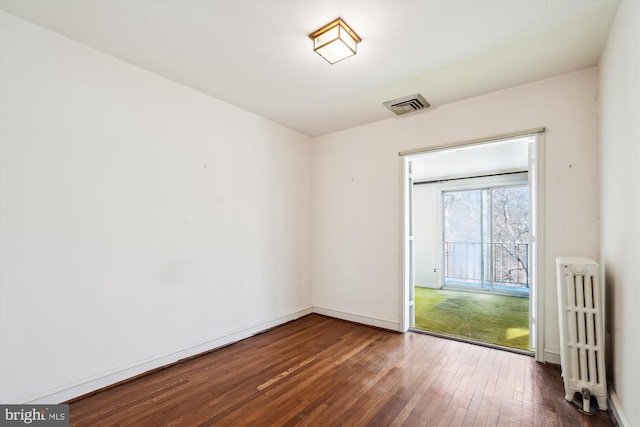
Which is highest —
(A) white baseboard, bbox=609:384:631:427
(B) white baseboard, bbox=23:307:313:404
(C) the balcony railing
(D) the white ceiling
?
(D) the white ceiling

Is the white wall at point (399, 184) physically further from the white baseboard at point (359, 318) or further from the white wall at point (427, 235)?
the white wall at point (427, 235)

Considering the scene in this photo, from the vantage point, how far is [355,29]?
2.13 m

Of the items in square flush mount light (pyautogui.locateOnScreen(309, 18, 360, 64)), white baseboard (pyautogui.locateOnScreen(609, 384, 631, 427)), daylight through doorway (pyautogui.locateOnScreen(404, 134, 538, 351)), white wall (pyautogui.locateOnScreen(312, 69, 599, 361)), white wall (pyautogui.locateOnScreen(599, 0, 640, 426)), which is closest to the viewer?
white wall (pyautogui.locateOnScreen(599, 0, 640, 426))

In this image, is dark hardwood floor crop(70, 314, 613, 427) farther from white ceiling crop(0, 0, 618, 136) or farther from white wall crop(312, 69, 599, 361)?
white ceiling crop(0, 0, 618, 136)

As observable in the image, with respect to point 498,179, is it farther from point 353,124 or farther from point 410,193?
point 353,124

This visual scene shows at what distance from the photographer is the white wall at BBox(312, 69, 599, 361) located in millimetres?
2666

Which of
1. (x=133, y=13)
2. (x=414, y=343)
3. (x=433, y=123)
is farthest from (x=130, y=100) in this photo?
(x=414, y=343)

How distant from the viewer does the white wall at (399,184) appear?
2.67 meters

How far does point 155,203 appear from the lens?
2.73m

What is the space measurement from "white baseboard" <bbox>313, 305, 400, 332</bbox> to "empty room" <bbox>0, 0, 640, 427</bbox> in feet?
0.12

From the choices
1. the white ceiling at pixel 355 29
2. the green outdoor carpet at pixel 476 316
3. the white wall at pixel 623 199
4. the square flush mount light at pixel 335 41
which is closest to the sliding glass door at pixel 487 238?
the green outdoor carpet at pixel 476 316

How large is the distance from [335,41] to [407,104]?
1566 mm

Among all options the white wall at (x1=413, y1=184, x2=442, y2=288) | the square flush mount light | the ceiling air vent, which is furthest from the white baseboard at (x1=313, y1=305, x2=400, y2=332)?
the white wall at (x1=413, y1=184, x2=442, y2=288)

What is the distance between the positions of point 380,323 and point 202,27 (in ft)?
12.3
